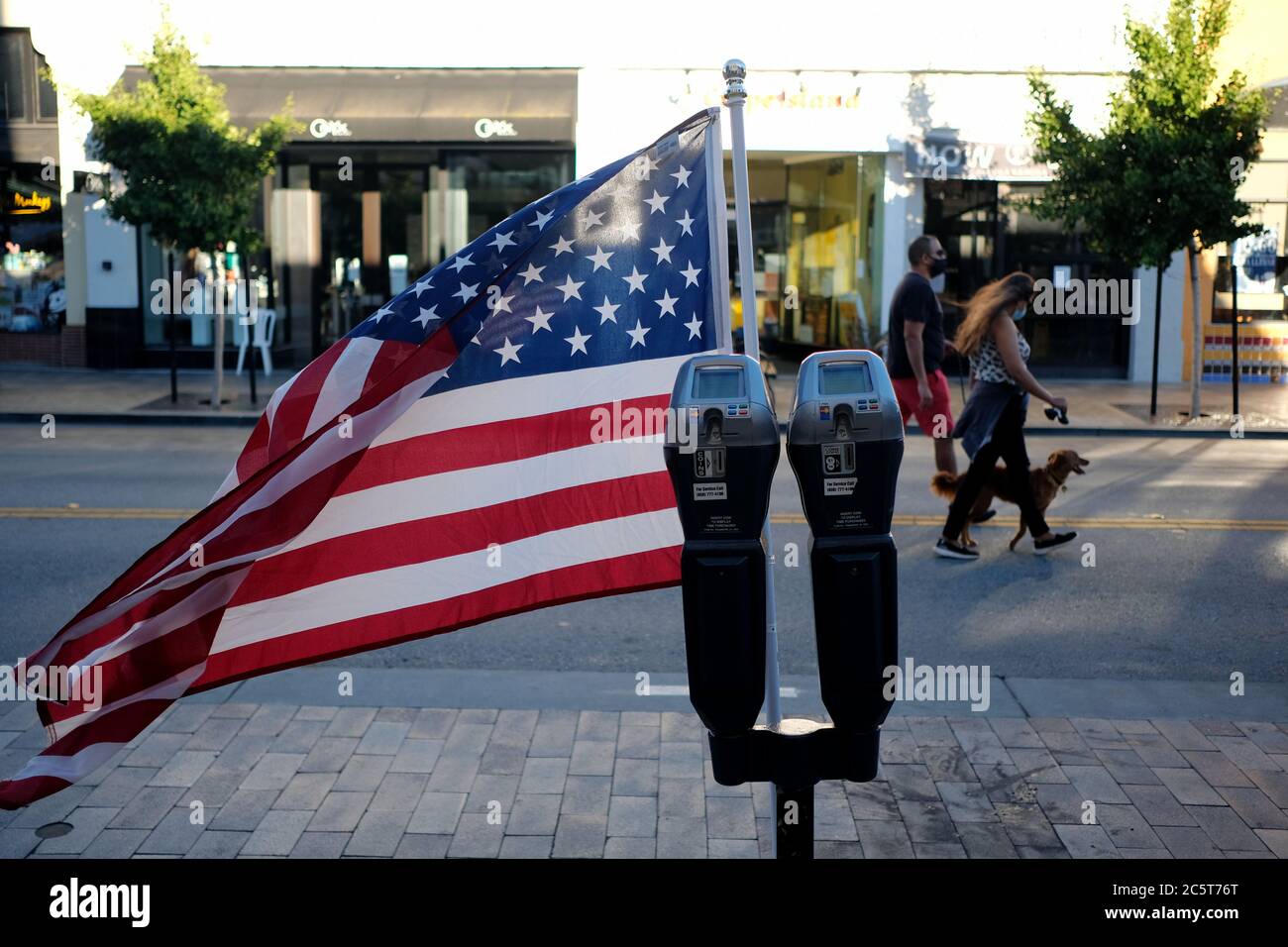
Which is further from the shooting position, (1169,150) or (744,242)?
(1169,150)

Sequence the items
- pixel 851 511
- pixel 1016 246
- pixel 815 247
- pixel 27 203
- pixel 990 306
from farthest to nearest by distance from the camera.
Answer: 1. pixel 815 247
2. pixel 27 203
3. pixel 1016 246
4. pixel 990 306
5. pixel 851 511

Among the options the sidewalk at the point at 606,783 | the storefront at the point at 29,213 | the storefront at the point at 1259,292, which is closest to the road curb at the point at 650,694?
the sidewalk at the point at 606,783

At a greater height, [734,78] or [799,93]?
[799,93]

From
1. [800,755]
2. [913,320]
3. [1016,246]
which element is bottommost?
[800,755]

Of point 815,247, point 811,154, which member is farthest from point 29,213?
point 815,247

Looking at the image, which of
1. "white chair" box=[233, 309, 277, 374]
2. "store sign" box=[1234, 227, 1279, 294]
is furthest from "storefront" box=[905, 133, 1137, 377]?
"white chair" box=[233, 309, 277, 374]

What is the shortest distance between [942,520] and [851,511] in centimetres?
703

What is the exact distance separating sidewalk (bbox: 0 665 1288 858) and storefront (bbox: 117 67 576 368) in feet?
46.9

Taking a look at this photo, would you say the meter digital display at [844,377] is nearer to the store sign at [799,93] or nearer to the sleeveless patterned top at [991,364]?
the sleeveless patterned top at [991,364]

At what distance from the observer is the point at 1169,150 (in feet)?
48.4

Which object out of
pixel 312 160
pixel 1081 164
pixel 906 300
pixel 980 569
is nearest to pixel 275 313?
pixel 312 160

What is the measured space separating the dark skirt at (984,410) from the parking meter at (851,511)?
5.52m

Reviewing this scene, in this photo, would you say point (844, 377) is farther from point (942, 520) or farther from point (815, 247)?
point (815, 247)
